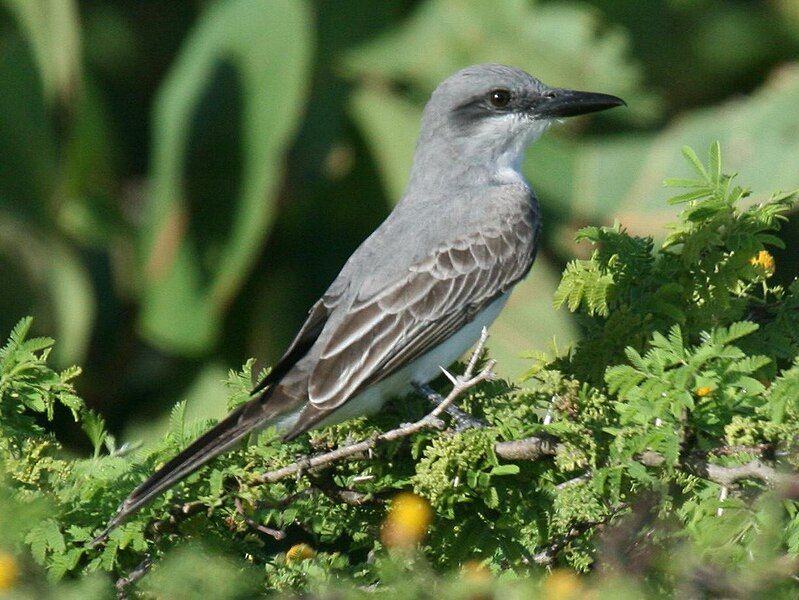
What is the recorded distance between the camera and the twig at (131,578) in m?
3.18

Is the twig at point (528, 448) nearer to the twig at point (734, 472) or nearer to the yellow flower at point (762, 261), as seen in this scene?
the twig at point (734, 472)

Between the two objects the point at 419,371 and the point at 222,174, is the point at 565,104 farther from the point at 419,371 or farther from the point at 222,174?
the point at 222,174

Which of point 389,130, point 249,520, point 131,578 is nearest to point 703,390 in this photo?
point 249,520

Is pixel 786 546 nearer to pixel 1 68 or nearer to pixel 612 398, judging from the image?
pixel 612 398

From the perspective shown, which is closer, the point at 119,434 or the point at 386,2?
the point at 119,434

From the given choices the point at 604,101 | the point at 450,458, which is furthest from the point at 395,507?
the point at 604,101

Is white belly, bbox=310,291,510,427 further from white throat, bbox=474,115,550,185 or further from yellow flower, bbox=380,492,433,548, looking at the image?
white throat, bbox=474,115,550,185

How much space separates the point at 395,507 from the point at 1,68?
5157 millimetres

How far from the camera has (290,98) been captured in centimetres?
752

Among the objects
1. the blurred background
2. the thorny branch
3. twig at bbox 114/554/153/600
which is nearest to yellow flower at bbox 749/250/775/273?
the thorny branch

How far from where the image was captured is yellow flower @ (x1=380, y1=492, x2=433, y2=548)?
9.26 feet

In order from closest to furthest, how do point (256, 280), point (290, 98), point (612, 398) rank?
1. point (612, 398)
2. point (290, 98)
3. point (256, 280)

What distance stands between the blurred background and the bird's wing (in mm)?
2025

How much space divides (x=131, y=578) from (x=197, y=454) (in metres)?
0.47
